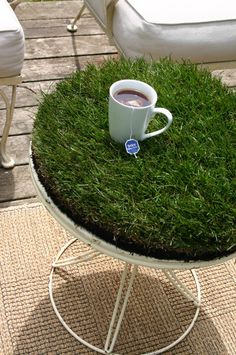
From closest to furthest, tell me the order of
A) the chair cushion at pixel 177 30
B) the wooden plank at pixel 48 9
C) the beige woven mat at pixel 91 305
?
the beige woven mat at pixel 91 305
the chair cushion at pixel 177 30
the wooden plank at pixel 48 9

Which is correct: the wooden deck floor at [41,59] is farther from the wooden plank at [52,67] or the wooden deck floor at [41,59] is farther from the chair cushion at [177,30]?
the chair cushion at [177,30]

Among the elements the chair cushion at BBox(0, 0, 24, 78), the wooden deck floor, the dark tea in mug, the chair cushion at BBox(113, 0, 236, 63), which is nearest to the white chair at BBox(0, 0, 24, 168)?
the chair cushion at BBox(0, 0, 24, 78)

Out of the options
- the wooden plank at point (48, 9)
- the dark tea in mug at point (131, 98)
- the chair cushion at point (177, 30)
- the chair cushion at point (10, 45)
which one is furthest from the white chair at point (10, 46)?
the wooden plank at point (48, 9)

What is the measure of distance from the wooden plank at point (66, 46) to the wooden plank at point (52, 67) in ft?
0.12

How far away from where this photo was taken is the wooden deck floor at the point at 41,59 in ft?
6.10

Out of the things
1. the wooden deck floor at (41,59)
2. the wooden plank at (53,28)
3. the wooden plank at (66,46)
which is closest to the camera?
the wooden deck floor at (41,59)

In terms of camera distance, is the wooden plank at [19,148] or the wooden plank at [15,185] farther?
the wooden plank at [19,148]

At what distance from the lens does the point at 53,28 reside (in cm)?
263

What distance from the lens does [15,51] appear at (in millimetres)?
1630

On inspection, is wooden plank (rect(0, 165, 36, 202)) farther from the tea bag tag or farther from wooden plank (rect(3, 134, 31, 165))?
the tea bag tag

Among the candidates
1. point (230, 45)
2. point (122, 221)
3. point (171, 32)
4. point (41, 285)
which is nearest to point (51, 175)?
point (122, 221)

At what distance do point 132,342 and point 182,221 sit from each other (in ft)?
→ 1.79

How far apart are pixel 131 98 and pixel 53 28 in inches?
64.1

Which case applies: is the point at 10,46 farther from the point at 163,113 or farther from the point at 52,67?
the point at 52,67
